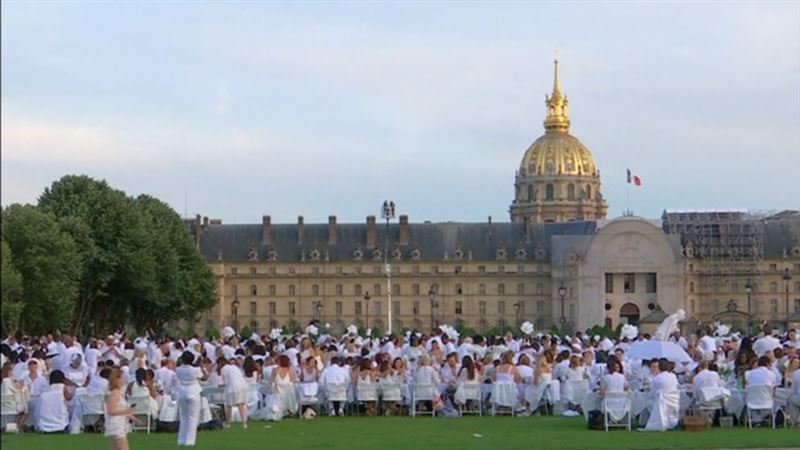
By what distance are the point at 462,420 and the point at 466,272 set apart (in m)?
102

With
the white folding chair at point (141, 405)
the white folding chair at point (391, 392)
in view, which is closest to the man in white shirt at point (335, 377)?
the white folding chair at point (391, 392)

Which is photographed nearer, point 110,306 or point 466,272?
point 110,306

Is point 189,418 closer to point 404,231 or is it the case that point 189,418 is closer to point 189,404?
point 189,404

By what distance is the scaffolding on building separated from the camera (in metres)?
121

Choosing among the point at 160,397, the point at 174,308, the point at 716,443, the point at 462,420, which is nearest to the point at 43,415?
the point at 160,397

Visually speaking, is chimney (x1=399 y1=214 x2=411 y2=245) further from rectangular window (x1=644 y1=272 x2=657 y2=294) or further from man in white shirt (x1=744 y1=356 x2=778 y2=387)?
man in white shirt (x1=744 y1=356 x2=778 y2=387)

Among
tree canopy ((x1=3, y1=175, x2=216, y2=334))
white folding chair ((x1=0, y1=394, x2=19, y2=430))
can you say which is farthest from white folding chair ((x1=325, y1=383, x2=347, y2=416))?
tree canopy ((x1=3, y1=175, x2=216, y2=334))

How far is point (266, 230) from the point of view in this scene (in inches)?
5022

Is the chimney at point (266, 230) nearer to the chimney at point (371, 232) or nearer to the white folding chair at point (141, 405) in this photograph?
the chimney at point (371, 232)

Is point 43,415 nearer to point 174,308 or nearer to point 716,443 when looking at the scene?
point 716,443

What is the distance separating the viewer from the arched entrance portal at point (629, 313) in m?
120

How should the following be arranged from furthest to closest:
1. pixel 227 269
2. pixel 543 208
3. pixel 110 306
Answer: pixel 543 208, pixel 227 269, pixel 110 306

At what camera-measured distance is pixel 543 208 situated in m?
186

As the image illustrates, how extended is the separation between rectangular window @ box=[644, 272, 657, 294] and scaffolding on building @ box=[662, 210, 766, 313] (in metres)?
3.34
